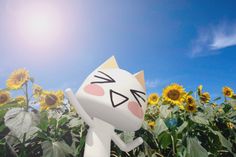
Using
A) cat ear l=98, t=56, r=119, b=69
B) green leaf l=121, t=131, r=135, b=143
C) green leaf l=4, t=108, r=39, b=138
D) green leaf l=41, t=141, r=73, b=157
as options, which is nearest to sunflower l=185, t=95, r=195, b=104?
green leaf l=121, t=131, r=135, b=143

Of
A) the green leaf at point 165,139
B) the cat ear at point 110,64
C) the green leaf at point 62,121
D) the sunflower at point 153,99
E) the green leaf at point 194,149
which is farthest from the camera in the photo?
the sunflower at point 153,99

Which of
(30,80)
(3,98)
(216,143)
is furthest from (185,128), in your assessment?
(3,98)

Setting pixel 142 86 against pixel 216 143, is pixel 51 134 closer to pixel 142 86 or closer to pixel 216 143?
pixel 142 86

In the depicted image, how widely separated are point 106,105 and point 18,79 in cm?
79

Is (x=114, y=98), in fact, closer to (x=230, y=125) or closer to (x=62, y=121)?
(x=62, y=121)

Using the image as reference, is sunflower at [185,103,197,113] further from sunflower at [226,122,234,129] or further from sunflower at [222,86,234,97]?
sunflower at [222,86,234,97]

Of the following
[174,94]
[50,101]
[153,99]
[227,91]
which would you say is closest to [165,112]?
[174,94]

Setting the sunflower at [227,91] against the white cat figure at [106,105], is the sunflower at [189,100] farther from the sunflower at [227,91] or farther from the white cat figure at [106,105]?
the sunflower at [227,91]

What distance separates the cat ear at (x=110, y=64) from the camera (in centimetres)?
162

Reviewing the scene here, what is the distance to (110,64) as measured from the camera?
5.41 feet

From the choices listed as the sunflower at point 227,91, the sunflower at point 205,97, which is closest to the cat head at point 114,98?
the sunflower at point 205,97

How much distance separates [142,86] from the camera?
163 cm

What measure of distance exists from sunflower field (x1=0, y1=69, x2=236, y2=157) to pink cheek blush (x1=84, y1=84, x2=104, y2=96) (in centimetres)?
29

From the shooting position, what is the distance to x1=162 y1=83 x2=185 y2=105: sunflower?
2446 mm
